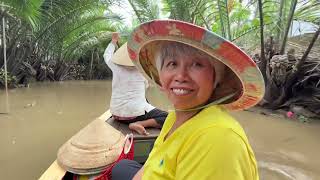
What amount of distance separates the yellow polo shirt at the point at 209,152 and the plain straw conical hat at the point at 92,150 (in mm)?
1205

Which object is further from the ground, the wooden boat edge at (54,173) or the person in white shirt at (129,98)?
the person in white shirt at (129,98)

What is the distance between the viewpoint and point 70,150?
2473 mm

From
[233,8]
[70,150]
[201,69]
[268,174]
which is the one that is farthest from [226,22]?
[201,69]

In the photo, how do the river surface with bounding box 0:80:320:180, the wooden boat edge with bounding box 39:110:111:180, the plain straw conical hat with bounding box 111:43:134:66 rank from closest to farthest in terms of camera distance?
the wooden boat edge with bounding box 39:110:111:180 < the plain straw conical hat with bounding box 111:43:134:66 < the river surface with bounding box 0:80:320:180

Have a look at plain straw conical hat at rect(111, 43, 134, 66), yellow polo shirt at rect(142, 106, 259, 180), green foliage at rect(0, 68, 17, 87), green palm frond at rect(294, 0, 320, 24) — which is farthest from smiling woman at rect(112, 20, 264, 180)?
green foliage at rect(0, 68, 17, 87)

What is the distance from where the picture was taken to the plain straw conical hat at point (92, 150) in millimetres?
2330

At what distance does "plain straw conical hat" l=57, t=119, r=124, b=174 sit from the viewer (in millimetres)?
2330

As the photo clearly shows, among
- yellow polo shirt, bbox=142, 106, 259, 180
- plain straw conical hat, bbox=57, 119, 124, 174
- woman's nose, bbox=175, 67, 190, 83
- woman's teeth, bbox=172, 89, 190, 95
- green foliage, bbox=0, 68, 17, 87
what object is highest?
woman's nose, bbox=175, 67, 190, 83

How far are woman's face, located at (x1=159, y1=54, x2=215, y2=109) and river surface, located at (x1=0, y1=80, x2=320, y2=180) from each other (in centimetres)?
252

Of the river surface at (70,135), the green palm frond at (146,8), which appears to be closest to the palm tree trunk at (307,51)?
the river surface at (70,135)

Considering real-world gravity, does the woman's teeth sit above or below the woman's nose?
below

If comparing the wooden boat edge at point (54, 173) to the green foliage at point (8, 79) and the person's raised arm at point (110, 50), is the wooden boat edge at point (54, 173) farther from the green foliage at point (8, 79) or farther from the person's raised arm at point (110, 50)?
the green foliage at point (8, 79)

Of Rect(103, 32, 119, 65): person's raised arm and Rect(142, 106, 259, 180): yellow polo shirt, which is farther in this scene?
Rect(103, 32, 119, 65): person's raised arm

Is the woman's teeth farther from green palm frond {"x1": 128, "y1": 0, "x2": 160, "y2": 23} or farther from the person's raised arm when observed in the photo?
green palm frond {"x1": 128, "y1": 0, "x2": 160, "y2": 23}
